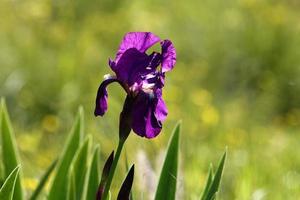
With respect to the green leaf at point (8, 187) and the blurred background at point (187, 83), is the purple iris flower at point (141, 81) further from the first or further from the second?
the blurred background at point (187, 83)

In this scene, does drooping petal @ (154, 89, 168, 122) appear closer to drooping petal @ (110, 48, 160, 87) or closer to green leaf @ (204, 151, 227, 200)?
drooping petal @ (110, 48, 160, 87)

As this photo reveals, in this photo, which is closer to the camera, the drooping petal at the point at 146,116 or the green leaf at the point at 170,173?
the drooping petal at the point at 146,116

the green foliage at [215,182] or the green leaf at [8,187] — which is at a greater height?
the green leaf at [8,187]

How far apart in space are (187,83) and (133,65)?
4123 millimetres

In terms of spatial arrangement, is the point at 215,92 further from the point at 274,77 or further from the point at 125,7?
the point at 125,7

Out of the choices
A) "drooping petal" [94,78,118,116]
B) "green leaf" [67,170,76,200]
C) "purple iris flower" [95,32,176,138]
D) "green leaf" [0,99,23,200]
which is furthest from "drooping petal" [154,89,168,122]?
"green leaf" [0,99,23,200]

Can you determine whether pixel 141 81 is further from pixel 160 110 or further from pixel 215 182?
pixel 215 182

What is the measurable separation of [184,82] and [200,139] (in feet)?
3.67

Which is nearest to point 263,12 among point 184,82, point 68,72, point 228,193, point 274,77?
point 274,77

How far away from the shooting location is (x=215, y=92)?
5.92 metres

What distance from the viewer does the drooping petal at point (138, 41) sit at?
1.70 m

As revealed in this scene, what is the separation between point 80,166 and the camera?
2.26 metres

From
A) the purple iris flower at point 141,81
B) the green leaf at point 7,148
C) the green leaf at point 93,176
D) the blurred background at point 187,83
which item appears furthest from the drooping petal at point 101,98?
the blurred background at point 187,83

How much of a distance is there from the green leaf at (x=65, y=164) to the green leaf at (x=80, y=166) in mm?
32
